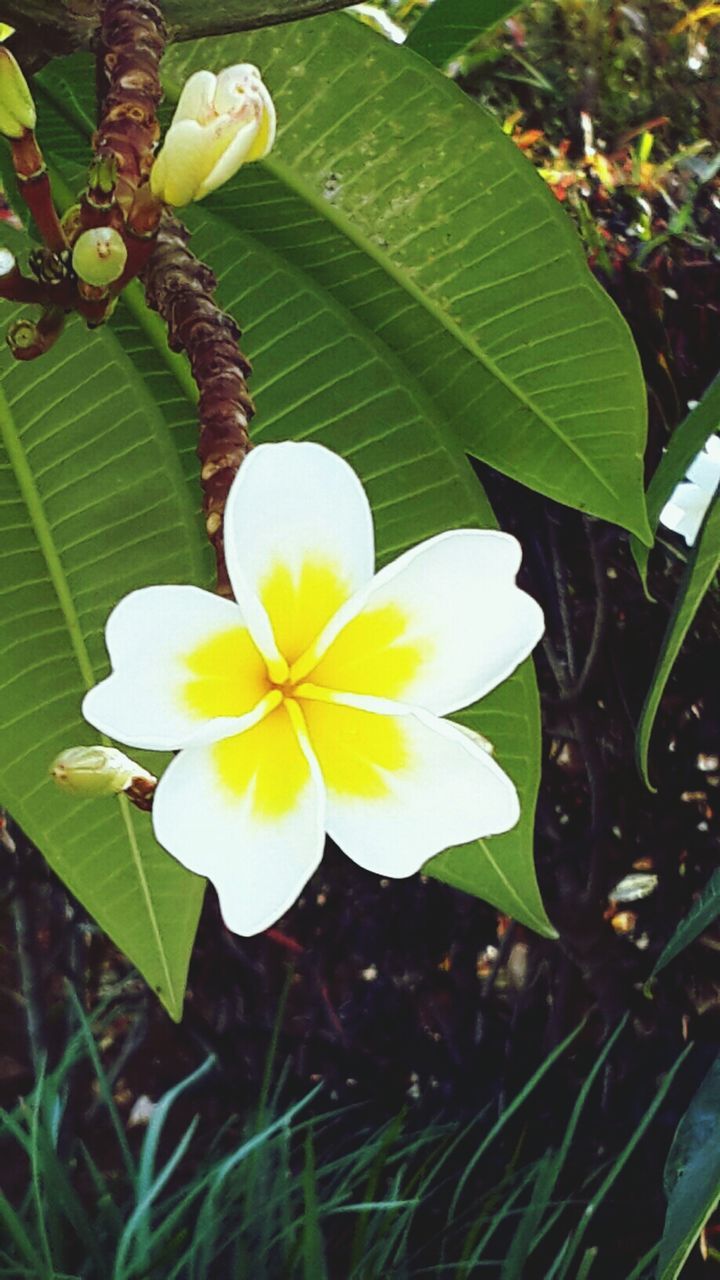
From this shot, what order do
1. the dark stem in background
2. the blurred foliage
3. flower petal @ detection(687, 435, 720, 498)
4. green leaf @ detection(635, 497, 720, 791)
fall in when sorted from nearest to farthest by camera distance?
1. green leaf @ detection(635, 497, 720, 791)
2. flower petal @ detection(687, 435, 720, 498)
3. the dark stem in background
4. the blurred foliage

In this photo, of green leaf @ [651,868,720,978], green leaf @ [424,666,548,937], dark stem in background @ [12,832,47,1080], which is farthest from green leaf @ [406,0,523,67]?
dark stem in background @ [12,832,47,1080]

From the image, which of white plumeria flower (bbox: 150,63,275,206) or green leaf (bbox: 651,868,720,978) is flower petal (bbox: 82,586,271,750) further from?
green leaf (bbox: 651,868,720,978)

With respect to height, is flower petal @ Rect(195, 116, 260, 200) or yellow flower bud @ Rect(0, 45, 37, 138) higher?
yellow flower bud @ Rect(0, 45, 37, 138)

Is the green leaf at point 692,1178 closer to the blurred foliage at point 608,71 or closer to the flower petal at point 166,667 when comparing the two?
the flower petal at point 166,667

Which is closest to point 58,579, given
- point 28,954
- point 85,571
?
point 85,571

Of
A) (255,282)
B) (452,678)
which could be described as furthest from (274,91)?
(452,678)

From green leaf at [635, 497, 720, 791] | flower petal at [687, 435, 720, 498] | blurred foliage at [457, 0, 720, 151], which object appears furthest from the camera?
blurred foliage at [457, 0, 720, 151]

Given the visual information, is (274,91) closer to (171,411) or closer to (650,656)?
(171,411)

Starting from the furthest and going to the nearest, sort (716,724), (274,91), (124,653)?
(716,724) < (274,91) < (124,653)
